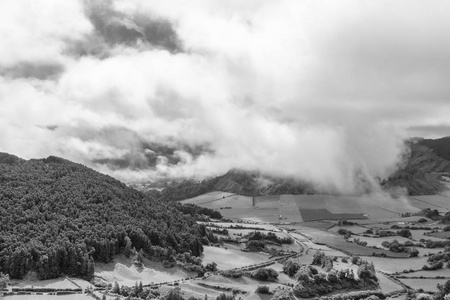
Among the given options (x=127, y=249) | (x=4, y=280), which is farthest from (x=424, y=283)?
(x=4, y=280)

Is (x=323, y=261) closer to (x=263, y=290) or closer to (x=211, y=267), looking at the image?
(x=211, y=267)

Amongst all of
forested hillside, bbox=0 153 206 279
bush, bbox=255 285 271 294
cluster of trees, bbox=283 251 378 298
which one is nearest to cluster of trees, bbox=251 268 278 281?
cluster of trees, bbox=283 251 378 298

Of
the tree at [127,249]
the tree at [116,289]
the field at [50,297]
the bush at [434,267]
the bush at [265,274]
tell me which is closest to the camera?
the field at [50,297]

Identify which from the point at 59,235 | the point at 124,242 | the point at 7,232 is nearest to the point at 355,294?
the point at 124,242

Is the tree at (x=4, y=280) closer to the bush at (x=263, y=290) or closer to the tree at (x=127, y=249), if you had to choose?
the tree at (x=127, y=249)

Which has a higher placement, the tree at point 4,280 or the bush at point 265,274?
the tree at point 4,280

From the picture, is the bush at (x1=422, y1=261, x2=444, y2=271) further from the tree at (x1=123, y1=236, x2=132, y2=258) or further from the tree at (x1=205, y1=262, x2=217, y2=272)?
the tree at (x1=123, y1=236, x2=132, y2=258)

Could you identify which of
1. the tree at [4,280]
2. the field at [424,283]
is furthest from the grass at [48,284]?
the field at [424,283]

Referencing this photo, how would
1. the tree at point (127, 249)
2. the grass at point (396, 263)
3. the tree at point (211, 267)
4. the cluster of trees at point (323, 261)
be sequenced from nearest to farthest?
the tree at point (127, 249) → the tree at point (211, 267) → the cluster of trees at point (323, 261) → the grass at point (396, 263)
